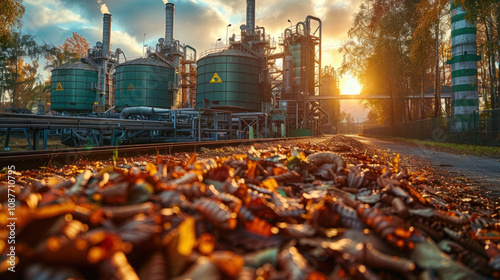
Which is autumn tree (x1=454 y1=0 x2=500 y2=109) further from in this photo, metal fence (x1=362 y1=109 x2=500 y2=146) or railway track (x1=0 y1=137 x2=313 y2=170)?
railway track (x1=0 y1=137 x2=313 y2=170)

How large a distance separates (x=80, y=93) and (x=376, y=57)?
116 feet

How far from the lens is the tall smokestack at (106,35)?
3706 cm

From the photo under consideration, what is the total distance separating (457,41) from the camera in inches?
781

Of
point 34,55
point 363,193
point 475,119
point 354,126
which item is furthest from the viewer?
point 354,126

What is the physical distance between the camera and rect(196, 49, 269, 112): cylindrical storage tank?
2817 centimetres

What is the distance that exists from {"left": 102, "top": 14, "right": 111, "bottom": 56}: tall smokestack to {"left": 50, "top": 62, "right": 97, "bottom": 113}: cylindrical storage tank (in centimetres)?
330

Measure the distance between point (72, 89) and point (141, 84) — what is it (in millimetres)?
11463

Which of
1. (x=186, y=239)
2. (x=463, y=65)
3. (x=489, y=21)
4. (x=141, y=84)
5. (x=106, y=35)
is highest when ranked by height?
(x=106, y=35)

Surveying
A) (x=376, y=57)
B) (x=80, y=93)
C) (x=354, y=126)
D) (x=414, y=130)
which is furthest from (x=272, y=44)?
(x=354, y=126)

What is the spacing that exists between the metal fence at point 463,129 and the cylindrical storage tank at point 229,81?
1522cm

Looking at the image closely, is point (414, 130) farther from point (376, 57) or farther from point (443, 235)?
point (443, 235)

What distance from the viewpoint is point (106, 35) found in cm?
3731

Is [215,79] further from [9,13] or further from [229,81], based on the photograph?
[9,13]

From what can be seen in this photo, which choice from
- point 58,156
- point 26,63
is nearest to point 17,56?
point 26,63
